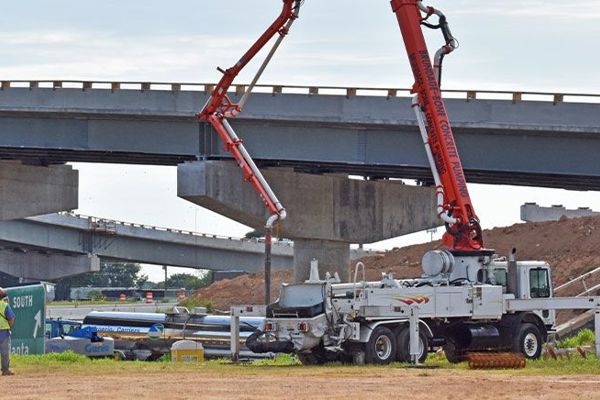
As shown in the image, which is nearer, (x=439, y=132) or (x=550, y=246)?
(x=439, y=132)

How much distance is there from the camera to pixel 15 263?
121750mm

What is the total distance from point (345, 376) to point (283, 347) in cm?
516

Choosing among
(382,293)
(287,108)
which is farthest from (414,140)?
(382,293)

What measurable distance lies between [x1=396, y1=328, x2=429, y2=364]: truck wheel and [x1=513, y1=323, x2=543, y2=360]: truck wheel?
2899 mm

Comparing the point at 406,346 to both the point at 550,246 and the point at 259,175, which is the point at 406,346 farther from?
the point at 550,246

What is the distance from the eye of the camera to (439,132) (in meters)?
41.4

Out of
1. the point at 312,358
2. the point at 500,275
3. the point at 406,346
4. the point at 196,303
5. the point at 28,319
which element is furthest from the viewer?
the point at 196,303

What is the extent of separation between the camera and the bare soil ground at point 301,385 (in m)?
25.0

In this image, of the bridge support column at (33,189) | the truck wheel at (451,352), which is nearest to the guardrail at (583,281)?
the truck wheel at (451,352)

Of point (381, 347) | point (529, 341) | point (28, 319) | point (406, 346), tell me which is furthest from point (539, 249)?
point (381, 347)

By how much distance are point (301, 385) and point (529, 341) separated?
11.7 m

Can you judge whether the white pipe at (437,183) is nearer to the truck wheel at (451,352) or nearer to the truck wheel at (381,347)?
the truck wheel at (451,352)

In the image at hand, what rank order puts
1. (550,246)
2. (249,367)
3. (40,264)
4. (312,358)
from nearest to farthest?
(249,367)
(312,358)
(550,246)
(40,264)

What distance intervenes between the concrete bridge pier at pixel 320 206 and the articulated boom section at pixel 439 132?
17.8 m
